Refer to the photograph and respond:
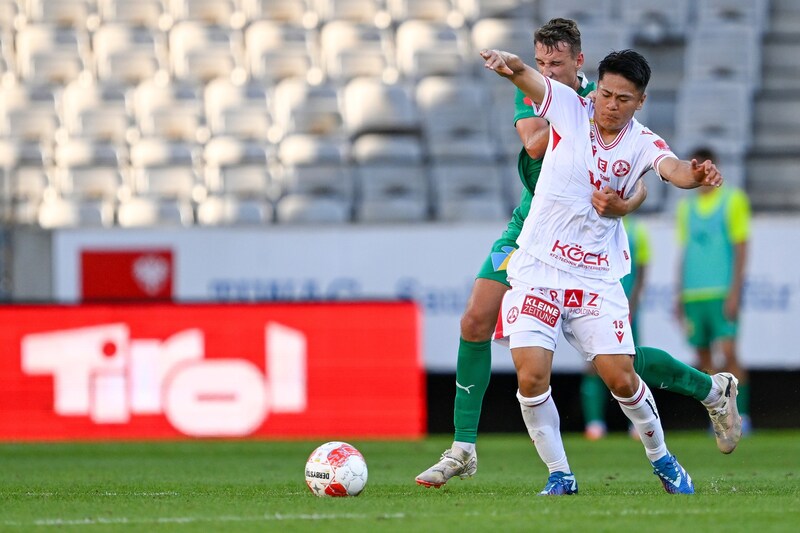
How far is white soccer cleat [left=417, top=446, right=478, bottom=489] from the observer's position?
20.7 feet

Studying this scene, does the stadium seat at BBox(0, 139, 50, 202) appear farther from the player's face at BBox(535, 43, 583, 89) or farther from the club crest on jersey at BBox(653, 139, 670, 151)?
the club crest on jersey at BBox(653, 139, 670, 151)

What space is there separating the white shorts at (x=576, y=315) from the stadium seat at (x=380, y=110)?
843 centimetres

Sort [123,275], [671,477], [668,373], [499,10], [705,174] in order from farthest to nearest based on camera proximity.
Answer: [499,10] < [123,275] < [668,373] < [671,477] < [705,174]

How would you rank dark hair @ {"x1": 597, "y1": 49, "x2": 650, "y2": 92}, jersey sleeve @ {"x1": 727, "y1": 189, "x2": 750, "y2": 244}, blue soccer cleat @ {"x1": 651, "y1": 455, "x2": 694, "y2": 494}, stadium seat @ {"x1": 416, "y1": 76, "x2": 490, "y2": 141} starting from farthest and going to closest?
1. stadium seat @ {"x1": 416, "y1": 76, "x2": 490, "y2": 141}
2. jersey sleeve @ {"x1": 727, "y1": 189, "x2": 750, "y2": 244}
3. blue soccer cleat @ {"x1": 651, "y1": 455, "x2": 694, "y2": 494}
4. dark hair @ {"x1": 597, "y1": 49, "x2": 650, "y2": 92}

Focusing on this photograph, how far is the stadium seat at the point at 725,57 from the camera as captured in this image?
1465 cm

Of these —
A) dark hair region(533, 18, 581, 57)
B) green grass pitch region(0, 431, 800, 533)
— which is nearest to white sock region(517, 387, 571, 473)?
green grass pitch region(0, 431, 800, 533)

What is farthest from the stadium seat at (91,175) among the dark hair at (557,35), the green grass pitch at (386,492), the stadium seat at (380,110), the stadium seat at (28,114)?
the dark hair at (557,35)

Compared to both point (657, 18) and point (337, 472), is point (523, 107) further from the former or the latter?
point (657, 18)

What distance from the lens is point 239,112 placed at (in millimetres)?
14281

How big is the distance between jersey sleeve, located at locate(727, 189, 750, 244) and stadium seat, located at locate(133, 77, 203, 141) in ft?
19.3

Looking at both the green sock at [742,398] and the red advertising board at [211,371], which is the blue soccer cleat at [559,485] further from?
the green sock at [742,398]

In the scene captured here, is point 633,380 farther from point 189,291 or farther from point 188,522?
point 189,291

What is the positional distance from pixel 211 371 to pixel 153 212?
8.68 feet

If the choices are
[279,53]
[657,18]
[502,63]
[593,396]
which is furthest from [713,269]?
[502,63]
